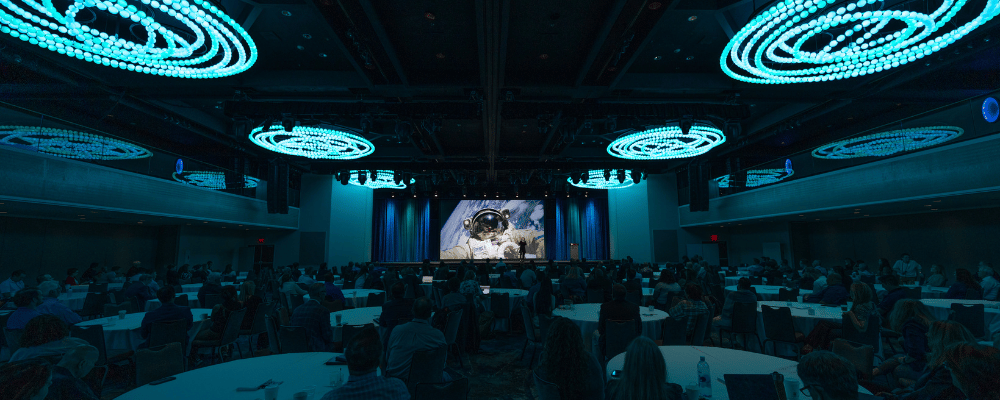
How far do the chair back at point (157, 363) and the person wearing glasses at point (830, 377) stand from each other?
4340mm

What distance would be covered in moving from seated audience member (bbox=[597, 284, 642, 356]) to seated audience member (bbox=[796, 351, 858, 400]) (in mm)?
2670

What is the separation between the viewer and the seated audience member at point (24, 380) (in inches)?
78.1

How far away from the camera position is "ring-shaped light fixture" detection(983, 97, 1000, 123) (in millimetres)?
7973

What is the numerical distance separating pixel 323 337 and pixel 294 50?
6518 mm

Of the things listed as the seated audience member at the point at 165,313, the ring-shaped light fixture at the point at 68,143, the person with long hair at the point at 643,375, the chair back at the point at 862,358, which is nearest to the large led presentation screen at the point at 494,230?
the ring-shaped light fixture at the point at 68,143

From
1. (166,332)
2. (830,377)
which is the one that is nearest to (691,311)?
(830,377)

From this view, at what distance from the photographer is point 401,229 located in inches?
1011

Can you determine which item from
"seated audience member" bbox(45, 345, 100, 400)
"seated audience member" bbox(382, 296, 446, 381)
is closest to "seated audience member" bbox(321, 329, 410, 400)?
"seated audience member" bbox(382, 296, 446, 381)

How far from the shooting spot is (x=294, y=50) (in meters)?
8.76

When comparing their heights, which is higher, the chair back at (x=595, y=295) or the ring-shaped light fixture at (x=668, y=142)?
the ring-shaped light fixture at (x=668, y=142)

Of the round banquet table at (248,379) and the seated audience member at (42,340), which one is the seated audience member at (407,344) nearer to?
the round banquet table at (248,379)

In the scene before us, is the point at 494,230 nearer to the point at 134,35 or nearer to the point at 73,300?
the point at 73,300

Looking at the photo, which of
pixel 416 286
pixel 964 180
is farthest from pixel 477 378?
pixel 964 180

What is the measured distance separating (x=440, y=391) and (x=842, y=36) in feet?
21.6
